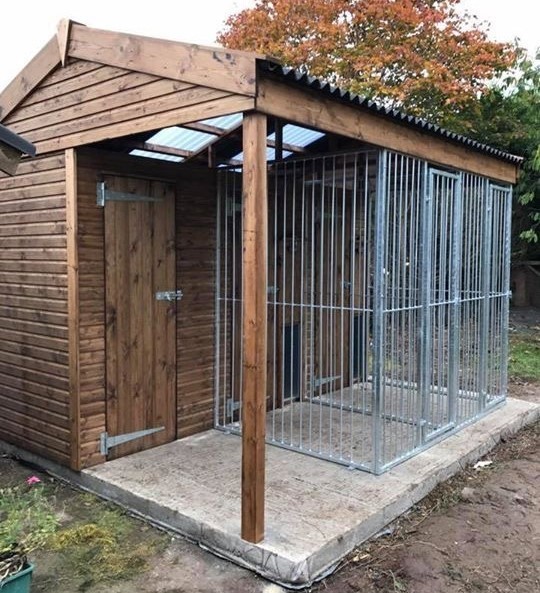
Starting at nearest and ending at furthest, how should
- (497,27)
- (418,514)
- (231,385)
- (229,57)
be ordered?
(229,57), (418,514), (231,385), (497,27)

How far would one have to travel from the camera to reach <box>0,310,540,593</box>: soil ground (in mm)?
2574

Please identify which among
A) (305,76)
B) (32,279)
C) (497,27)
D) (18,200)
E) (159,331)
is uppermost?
(497,27)

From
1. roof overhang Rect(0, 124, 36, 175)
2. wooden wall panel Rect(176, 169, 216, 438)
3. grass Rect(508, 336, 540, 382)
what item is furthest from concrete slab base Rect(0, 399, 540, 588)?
grass Rect(508, 336, 540, 382)

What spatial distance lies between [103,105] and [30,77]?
967mm

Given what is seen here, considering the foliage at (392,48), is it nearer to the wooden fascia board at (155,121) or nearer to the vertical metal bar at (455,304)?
the vertical metal bar at (455,304)

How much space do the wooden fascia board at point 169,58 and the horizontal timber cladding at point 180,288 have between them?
662 mm

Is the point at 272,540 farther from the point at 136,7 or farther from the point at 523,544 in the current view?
the point at 136,7

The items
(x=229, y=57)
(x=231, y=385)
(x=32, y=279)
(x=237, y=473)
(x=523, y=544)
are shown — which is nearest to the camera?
(x=229, y=57)

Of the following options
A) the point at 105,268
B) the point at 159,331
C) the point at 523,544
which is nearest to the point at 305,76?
the point at 105,268

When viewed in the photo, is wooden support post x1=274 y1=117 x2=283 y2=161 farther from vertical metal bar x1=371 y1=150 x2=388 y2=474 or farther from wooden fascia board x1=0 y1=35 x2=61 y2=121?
wooden fascia board x1=0 y1=35 x2=61 y2=121

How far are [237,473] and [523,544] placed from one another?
1711 mm

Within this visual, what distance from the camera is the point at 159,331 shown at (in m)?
4.07

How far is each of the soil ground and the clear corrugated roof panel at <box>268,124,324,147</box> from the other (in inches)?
106

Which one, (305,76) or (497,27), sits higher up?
(497,27)
